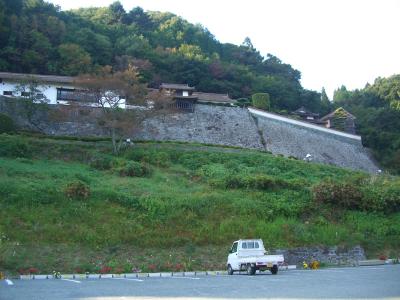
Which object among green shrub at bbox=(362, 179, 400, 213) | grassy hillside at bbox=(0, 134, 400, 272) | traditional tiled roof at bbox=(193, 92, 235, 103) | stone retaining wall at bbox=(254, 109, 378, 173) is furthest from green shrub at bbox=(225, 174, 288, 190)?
traditional tiled roof at bbox=(193, 92, 235, 103)

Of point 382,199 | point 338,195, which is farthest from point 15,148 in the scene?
point 382,199

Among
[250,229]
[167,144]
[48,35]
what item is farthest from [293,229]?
[48,35]

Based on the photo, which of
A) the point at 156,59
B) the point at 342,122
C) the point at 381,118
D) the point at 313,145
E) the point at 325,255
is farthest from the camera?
the point at 156,59

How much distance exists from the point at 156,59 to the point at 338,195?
50046mm

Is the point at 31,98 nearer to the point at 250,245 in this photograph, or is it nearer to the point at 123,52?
the point at 250,245

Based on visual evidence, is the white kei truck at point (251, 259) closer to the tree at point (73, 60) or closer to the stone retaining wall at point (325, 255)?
the stone retaining wall at point (325, 255)

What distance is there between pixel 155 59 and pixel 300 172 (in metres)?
40.9

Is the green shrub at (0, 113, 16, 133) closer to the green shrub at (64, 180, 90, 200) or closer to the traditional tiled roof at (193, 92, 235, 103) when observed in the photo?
the green shrub at (64, 180, 90, 200)

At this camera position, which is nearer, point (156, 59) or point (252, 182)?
point (252, 182)

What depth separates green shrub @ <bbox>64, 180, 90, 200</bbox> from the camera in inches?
1054

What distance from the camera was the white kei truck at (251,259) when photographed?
18219mm

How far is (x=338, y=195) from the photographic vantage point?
29.8 meters

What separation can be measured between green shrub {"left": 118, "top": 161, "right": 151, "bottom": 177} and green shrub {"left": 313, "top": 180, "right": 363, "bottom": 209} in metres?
11.1

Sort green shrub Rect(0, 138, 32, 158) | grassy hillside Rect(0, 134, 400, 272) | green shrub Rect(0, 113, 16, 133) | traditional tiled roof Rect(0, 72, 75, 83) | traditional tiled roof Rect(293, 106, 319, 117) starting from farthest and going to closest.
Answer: traditional tiled roof Rect(293, 106, 319, 117) < traditional tiled roof Rect(0, 72, 75, 83) < green shrub Rect(0, 113, 16, 133) < green shrub Rect(0, 138, 32, 158) < grassy hillside Rect(0, 134, 400, 272)
